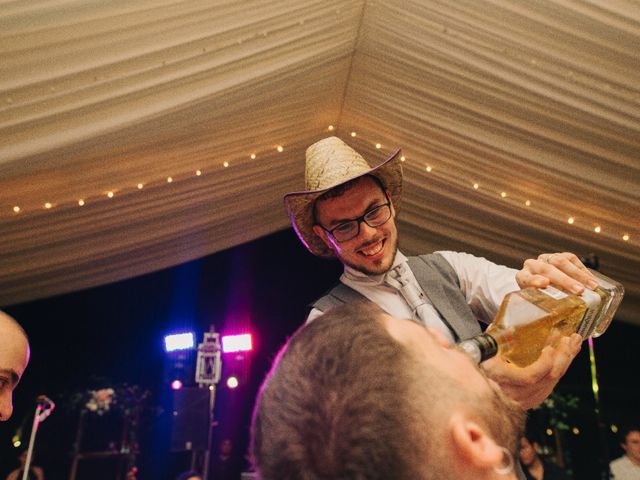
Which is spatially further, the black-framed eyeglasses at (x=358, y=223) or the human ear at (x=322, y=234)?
the human ear at (x=322, y=234)

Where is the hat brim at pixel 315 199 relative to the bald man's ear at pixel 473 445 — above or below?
above

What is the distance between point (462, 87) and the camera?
3256 millimetres

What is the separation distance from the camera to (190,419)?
6484mm

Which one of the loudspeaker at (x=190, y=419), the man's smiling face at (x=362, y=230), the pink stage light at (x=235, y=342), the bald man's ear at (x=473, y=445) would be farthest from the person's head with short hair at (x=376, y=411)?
the pink stage light at (x=235, y=342)

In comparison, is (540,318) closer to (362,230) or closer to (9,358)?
(362,230)

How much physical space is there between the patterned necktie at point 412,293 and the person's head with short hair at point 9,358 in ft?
3.41

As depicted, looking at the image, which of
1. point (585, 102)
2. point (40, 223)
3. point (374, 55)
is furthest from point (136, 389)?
point (585, 102)

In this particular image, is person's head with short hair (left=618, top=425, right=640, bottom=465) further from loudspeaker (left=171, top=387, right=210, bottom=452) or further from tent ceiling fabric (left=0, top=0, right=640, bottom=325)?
loudspeaker (left=171, top=387, right=210, bottom=452)

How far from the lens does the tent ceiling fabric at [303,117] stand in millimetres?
2520

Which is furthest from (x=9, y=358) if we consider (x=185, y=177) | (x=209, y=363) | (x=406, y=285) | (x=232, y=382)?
(x=232, y=382)

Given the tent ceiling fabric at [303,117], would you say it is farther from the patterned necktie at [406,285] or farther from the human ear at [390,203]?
the patterned necktie at [406,285]

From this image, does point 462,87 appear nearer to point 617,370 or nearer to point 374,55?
point 374,55

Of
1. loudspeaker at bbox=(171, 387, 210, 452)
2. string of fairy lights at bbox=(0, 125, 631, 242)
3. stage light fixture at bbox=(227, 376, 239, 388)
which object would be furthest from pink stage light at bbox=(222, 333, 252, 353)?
string of fairy lights at bbox=(0, 125, 631, 242)

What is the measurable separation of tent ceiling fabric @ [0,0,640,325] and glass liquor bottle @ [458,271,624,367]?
1.82 meters
